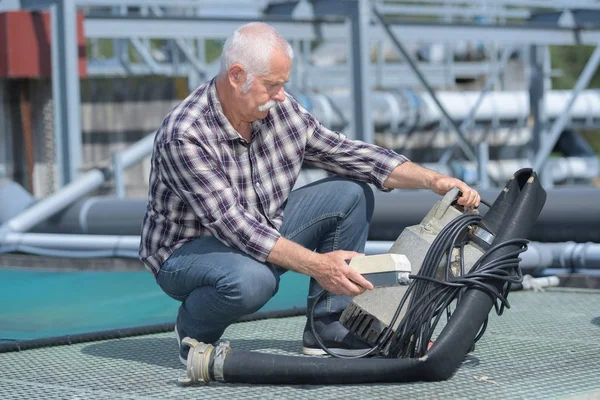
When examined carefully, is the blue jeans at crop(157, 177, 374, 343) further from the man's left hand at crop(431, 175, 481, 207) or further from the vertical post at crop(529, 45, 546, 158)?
the vertical post at crop(529, 45, 546, 158)

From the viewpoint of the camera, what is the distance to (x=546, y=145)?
9.58 meters

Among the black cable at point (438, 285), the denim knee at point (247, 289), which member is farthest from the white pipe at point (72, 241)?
the black cable at point (438, 285)

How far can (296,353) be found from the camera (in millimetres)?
3141

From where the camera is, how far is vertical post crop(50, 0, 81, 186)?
693 centimetres

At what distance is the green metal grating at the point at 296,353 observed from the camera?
258 cm

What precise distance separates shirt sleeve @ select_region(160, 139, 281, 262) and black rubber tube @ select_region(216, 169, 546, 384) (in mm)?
284

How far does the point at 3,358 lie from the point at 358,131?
461 cm

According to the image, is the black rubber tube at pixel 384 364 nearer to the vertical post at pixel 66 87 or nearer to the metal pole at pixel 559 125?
the vertical post at pixel 66 87

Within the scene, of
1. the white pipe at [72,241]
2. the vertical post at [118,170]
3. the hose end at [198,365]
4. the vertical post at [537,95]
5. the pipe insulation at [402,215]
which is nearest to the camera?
the hose end at [198,365]

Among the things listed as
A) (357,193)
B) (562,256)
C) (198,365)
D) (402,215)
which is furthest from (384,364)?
(402,215)

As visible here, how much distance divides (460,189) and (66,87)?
467 cm

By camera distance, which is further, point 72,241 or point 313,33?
point 313,33

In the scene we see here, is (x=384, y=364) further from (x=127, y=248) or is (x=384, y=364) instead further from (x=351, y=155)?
(x=127, y=248)

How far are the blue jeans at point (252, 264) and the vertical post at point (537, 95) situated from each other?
25.0 ft
